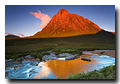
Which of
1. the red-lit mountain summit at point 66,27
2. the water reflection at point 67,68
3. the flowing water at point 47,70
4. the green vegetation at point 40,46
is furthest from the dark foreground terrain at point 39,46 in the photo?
the red-lit mountain summit at point 66,27

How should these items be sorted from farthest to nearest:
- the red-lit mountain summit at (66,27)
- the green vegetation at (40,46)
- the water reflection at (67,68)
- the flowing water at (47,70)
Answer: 1. the red-lit mountain summit at (66,27)
2. the green vegetation at (40,46)
3. the water reflection at (67,68)
4. the flowing water at (47,70)

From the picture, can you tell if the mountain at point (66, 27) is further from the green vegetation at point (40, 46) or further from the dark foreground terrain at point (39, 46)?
the green vegetation at point (40, 46)

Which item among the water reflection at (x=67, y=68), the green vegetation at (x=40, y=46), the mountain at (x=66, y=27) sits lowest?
the water reflection at (x=67, y=68)

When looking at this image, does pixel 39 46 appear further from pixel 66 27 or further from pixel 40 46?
pixel 66 27

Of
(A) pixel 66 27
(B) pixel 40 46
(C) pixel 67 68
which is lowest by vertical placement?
(C) pixel 67 68

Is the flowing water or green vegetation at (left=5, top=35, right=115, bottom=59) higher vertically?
green vegetation at (left=5, top=35, right=115, bottom=59)

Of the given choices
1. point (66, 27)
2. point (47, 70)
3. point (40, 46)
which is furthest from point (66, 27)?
point (47, 70)

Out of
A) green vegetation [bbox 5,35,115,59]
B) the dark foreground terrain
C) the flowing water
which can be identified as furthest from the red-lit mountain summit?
the flowing water

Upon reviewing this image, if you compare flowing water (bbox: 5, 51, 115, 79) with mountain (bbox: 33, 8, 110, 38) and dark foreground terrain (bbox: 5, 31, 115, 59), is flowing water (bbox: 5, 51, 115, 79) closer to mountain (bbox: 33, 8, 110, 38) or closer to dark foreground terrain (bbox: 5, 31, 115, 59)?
dark foreground terrain (bbox: 5, 31, 115, 59)
